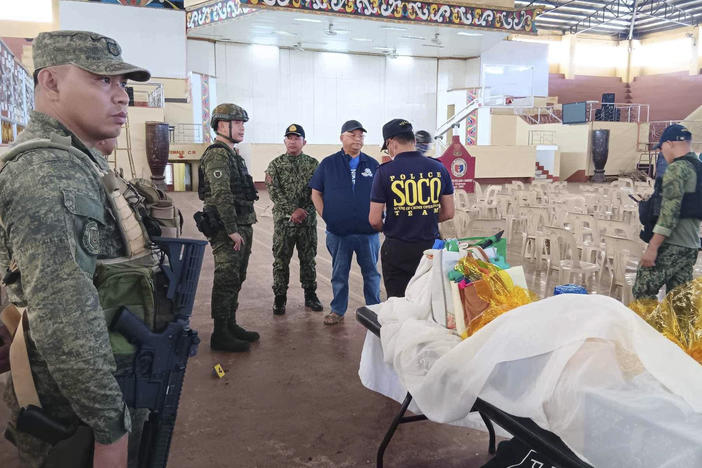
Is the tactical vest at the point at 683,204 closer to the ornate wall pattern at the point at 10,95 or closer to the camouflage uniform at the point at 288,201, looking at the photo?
the camouflage uniform at the point at 288,201

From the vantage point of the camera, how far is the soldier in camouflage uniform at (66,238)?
1.17 m

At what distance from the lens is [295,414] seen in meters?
3.09

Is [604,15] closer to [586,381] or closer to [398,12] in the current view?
[398,12]

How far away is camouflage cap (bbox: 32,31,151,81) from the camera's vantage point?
1.32m

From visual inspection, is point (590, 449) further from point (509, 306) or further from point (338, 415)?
point (338, 415)

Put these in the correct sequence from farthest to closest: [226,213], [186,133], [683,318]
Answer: [186,133] < [226,213] < [683,318]

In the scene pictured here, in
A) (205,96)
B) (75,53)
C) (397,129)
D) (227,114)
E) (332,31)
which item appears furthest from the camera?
(205,96)

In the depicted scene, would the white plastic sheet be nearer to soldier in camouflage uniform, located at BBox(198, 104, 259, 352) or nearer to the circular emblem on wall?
soldier in camouflage uniform, located at BBox(198, 104, 259, 352)

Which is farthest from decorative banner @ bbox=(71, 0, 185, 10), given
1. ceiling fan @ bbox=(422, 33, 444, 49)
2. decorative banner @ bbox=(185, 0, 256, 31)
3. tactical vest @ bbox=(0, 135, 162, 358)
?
tactical vest @ bbox=(0, 135, 162, 358)

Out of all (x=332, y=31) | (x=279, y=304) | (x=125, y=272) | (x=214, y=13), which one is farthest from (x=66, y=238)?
(x=332, y=31)

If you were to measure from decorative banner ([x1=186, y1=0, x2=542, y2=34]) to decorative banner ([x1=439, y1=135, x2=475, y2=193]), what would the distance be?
825cm

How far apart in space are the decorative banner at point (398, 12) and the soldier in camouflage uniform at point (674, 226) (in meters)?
14.1

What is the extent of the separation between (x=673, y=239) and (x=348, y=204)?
220cm

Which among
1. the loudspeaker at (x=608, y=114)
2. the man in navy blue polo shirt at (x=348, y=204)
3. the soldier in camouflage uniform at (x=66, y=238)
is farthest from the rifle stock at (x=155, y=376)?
the loudspeaker at (x=608, y=114)
